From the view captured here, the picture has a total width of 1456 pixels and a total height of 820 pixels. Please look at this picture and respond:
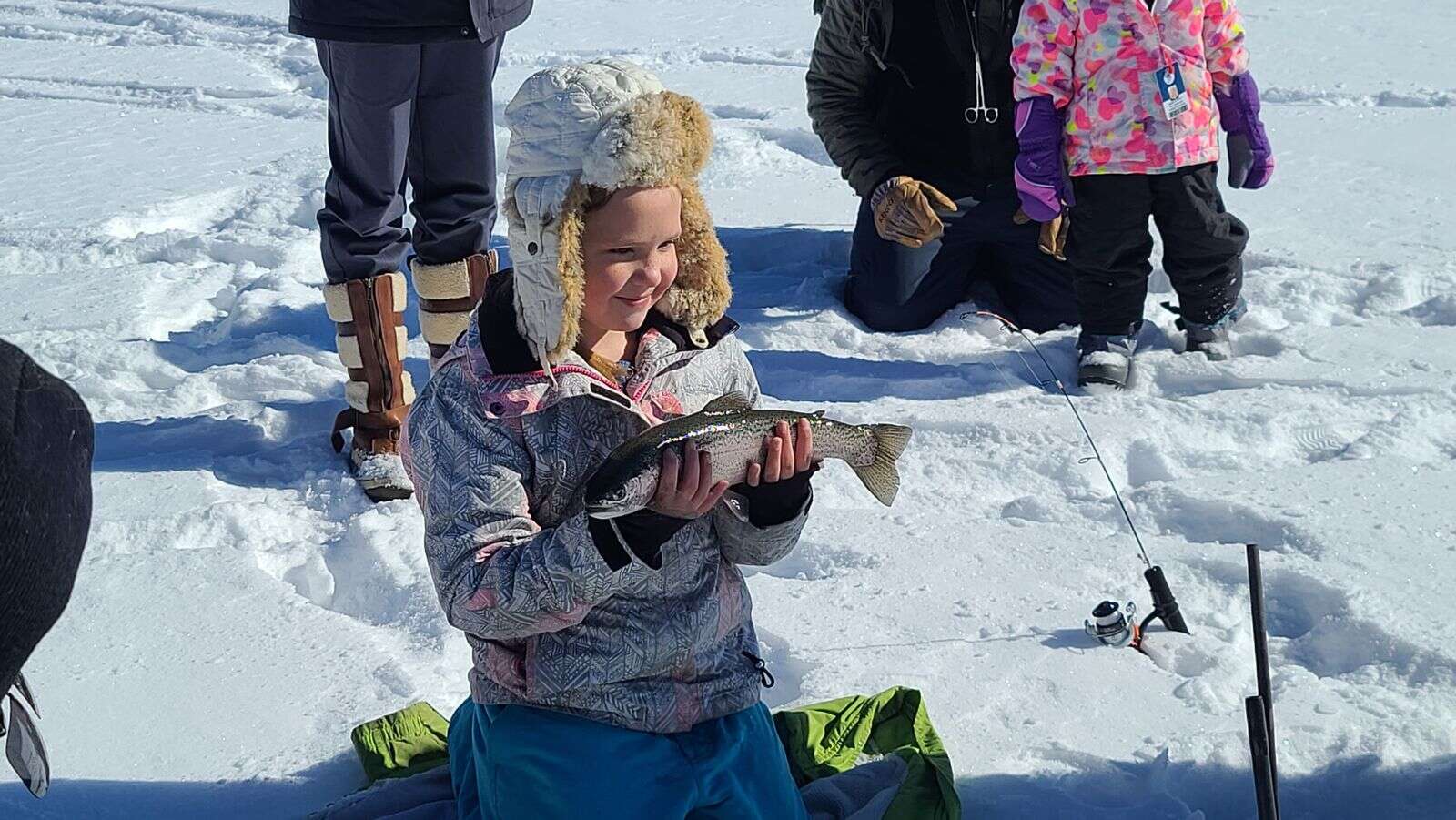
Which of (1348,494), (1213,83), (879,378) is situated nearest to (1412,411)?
(1348,494)

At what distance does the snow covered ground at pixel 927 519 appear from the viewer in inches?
95.0

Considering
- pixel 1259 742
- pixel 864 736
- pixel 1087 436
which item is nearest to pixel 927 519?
pixel 1087 436

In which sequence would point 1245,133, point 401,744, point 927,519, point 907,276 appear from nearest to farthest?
1. point 401,744
2. point 927,519
3. point 1245,133
4. point 907,276

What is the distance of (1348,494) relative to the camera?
10.3 ft

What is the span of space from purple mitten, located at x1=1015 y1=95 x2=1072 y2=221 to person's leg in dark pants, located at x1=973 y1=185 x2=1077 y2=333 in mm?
649

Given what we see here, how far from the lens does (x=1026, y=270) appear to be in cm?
430

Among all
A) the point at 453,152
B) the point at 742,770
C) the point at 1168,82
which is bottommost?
the point at 742,770

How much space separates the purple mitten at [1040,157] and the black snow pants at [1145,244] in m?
0.16

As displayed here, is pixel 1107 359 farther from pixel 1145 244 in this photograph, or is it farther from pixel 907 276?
pixel 907 276

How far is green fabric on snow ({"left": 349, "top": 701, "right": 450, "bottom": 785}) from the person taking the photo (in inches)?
93.0

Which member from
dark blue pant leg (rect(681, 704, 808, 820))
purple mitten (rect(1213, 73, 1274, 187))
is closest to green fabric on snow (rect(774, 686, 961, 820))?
dark blue pant leg (rect(681, 704, 808, 820))

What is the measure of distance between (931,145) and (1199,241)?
0.88 metres

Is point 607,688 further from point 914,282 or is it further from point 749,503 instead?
point 914,282

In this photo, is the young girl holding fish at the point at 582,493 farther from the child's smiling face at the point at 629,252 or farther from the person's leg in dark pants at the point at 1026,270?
the person's leg in dark pants at the point at 1026,270
